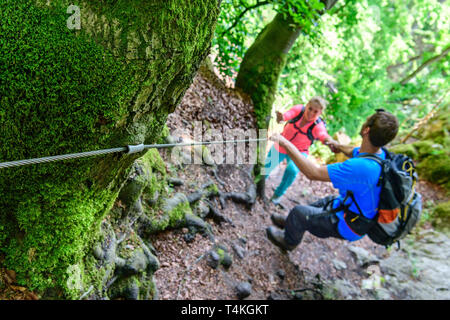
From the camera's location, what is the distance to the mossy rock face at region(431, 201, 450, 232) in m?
7.38

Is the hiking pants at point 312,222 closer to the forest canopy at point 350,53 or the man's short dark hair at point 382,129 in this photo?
the man's short dark hair at point 382,129

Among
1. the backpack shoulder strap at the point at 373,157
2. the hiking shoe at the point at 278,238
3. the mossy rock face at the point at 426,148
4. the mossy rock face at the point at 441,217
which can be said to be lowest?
the mossy rock face at the point at 441,217

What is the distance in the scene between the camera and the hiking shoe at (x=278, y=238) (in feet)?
17.4

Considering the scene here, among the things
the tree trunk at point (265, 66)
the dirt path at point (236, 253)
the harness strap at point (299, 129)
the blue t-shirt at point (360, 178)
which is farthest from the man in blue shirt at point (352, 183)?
the tree trunk at point (265, 66)

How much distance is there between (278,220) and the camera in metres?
5.91

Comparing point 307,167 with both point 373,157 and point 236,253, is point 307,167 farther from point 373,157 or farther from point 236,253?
point 236,253

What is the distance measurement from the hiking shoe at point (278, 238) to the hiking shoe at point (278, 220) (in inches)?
17.0

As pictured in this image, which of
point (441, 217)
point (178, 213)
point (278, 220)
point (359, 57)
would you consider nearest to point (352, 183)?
point (178, 213)

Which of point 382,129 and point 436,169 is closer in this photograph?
point 382,129

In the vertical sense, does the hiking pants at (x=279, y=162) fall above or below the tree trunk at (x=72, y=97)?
below

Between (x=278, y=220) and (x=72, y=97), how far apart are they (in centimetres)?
511

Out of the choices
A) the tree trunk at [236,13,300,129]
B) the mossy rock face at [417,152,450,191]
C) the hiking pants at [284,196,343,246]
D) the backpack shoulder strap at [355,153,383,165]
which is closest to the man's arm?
the backpack shoulder strap at [355,153,383,165]

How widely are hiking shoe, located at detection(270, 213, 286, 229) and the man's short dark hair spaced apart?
2.92 meters
